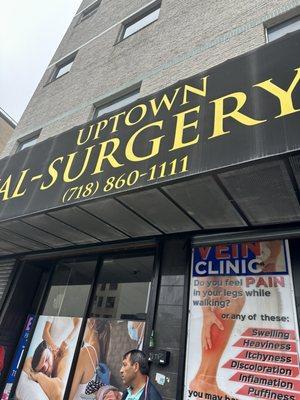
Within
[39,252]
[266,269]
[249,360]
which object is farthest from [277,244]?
[39,252]

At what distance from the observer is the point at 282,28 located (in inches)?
250

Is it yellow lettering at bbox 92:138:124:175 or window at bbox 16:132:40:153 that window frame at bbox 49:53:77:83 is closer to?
window at bbox 16:132:40:153

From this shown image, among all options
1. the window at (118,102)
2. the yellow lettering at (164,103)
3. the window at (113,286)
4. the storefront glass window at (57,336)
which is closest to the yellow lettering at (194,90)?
the yellow lettering at (164,103)

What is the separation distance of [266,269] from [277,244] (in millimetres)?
368

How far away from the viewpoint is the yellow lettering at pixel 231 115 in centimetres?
335

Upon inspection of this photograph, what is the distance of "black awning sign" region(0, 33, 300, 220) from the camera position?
3209 mm

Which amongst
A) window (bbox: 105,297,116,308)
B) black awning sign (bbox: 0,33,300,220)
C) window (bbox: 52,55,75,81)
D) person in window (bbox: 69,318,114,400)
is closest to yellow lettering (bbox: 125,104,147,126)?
black awning sign (bbox: 0,33,300,220)

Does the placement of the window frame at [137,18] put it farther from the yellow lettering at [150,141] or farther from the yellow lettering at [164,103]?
the yellow lettering at [150,141]

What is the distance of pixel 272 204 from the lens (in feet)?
12.2

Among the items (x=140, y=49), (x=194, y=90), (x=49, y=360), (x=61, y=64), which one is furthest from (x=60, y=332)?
(x=61, y=64)

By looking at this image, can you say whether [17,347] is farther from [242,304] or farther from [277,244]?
[277,244]

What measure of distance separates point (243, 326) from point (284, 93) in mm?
2761

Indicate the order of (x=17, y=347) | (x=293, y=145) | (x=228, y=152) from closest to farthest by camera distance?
1. (x=293, y=145)
2. (x=228, y=152)
3. (x=17, y=347)

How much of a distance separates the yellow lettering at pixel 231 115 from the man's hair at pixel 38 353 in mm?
4981
